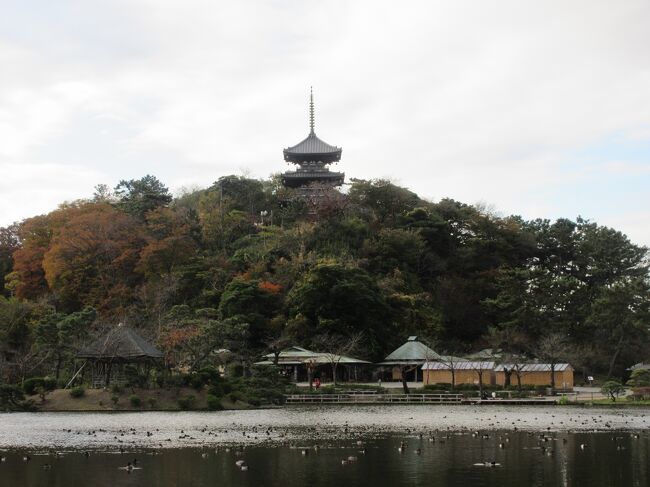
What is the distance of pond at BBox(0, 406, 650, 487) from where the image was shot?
69.9 ft

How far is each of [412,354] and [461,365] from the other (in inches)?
156

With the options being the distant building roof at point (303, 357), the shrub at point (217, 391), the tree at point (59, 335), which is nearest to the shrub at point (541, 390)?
the distant building roof at point (303, 357)

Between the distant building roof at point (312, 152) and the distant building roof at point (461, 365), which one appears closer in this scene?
the distant building roof at point (461, 365)

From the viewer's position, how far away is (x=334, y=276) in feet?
216

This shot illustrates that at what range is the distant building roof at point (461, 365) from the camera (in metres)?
61.4

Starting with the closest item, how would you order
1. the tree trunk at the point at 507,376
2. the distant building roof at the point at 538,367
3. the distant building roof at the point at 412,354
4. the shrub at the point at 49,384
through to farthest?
the shrub at the point at 49,384
the tree trunk at the point at 507,376
the distant building roof at the point at 538,367
the distant building roof at the point at 412,354

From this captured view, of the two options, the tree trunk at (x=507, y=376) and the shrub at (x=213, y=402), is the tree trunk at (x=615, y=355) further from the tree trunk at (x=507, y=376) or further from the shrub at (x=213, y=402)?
the shrub at (x=213, y=402)

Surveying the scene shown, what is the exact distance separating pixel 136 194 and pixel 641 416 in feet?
204

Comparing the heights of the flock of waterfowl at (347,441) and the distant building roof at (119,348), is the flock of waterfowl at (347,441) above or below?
below

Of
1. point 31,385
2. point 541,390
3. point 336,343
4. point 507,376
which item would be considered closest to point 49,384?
point 31,385

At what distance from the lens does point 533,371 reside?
61.6 m

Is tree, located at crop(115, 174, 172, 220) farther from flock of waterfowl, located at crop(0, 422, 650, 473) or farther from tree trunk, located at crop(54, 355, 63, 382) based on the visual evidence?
flock of waterfowl, located at crop(0, 422, 650, 473)

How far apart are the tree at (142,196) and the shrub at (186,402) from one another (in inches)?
1500

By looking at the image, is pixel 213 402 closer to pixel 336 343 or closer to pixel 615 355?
pixel 336 343
